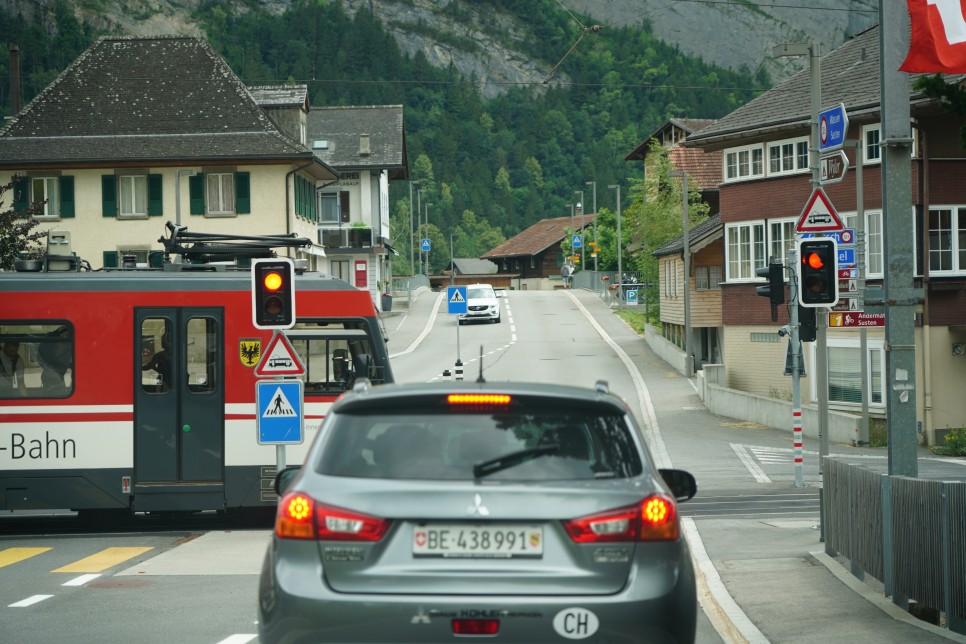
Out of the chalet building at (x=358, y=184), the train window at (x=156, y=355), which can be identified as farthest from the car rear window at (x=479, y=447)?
the chalet building at (x=358, y=184)

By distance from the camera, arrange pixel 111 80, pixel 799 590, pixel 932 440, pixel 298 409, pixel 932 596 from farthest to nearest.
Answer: pixel 111 80 < pixel 932 440 < pixel 298 409 < pixel 799 590 < pixel 932 596

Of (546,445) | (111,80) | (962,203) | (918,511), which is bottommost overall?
(918,511)

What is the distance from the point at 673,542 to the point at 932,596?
13.9ft

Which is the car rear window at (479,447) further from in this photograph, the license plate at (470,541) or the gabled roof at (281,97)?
the gabled roof at (281,97)

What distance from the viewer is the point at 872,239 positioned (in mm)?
38656

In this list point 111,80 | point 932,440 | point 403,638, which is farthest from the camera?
point 111,80

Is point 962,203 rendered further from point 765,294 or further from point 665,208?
point 665,208

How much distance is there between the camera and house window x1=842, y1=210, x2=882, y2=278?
126 ft

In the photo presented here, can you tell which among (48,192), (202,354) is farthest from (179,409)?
(48,192)

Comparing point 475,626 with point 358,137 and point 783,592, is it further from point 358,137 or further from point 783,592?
point 358,137

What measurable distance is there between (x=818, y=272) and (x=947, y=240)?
22835 millimetres

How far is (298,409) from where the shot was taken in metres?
15.5

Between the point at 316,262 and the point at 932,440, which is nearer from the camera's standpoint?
the point at 932,440

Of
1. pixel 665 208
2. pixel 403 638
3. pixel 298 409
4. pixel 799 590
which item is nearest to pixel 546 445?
pixel 403 638
